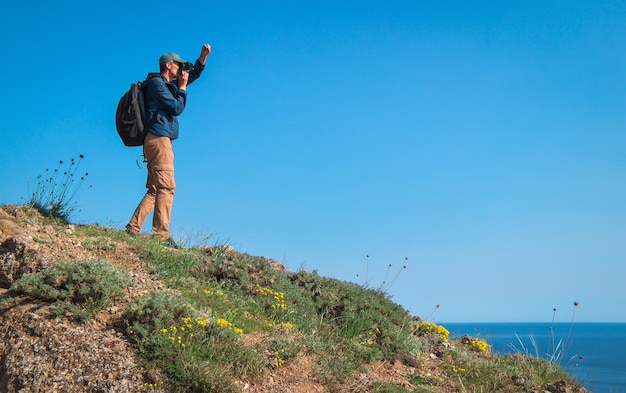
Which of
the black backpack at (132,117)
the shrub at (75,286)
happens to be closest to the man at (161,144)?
the black backpack at (132,117)

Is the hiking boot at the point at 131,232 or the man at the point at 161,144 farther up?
the man at the point at 161,144

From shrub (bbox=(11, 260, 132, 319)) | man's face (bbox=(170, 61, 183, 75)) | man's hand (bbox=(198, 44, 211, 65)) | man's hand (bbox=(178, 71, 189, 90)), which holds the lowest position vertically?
shrub (bbox=(11, 260, 132, 319))

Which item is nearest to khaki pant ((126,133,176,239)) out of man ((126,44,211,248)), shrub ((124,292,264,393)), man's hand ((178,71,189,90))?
man ((126,44,211,248))

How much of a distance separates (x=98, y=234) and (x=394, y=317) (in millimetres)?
5071

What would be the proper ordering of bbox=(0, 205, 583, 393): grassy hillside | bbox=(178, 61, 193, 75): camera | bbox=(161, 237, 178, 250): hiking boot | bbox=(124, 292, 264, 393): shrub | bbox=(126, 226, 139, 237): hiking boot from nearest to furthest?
bbox=(124, 292, 264, 393): shrub → bbox=(0, 205, 583, 393): grassy hillside → bbox=(161, 237, 178, 250): hiking boot → bbox=(126, 226, 139, 237): hiking boot → bbox=(178, 61, 193, 75): camera

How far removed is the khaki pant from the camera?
1005 centimetres

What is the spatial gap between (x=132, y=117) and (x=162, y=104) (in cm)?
57

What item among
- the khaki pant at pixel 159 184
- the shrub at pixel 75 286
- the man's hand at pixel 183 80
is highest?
the man's hand at pixel 183 80

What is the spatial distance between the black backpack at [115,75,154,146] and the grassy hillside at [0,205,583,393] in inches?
63.7

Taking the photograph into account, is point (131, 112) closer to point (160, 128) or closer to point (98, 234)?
point (160, 128)

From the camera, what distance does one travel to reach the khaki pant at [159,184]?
10055mm

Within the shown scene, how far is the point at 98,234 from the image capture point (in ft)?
31.0

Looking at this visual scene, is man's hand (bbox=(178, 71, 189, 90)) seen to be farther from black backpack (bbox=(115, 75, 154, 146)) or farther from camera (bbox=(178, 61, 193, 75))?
black backpack (bbox=(115, 75, 154, 146))

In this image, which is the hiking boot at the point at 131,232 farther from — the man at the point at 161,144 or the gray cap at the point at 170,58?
the gray cap at the point at 170,58
